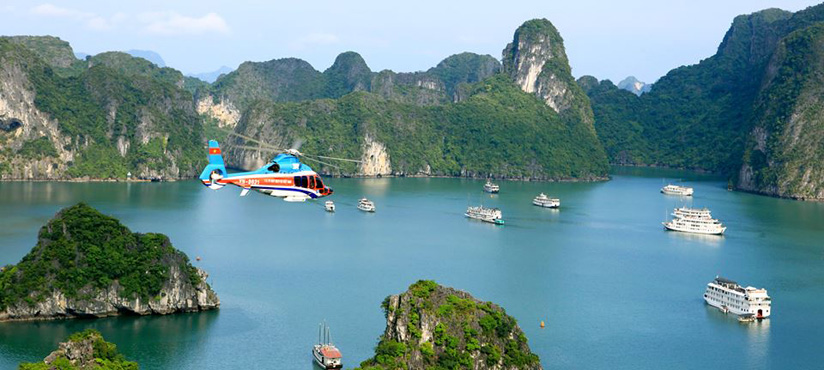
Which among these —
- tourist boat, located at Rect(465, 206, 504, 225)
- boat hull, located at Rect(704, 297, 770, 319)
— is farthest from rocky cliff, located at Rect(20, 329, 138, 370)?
tourist boat, located at Rect(465, 206, 504, 225)

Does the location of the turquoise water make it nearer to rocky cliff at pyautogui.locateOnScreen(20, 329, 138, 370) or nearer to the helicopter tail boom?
rocky cliff at pyautogui.locateOnScreen(20, 329, 138, 370)

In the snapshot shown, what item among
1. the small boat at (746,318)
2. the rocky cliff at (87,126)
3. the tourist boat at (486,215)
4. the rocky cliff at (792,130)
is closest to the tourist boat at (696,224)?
the tourist boat at (486,215)

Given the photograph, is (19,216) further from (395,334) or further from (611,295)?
(395,334)

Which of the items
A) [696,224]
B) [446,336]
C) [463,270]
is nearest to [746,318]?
[463,270]

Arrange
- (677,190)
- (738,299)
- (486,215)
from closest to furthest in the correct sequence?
(738,299), (486,215), (677,190)

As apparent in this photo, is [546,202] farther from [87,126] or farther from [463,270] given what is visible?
[87,126]

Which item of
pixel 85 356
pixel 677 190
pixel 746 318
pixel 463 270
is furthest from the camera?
pixel 677 190

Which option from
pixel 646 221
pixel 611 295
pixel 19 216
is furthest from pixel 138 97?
pixel 611 295
